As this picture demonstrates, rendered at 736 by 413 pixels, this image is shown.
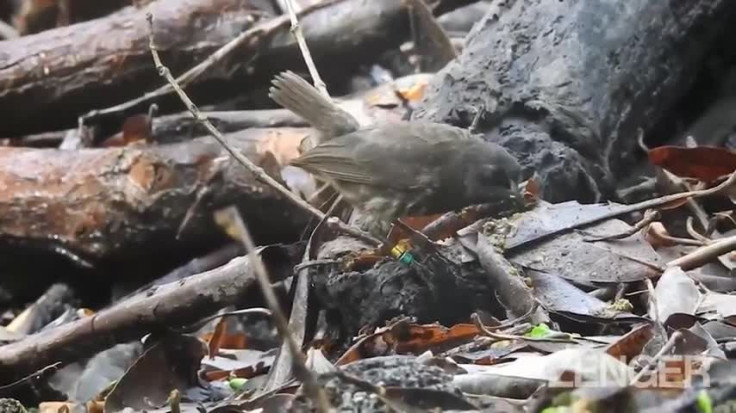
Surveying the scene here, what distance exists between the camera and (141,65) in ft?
16.1

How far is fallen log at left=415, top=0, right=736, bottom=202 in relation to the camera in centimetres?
378

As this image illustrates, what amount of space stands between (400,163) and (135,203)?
49.1 inches

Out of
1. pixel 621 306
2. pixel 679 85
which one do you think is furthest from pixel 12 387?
pixel 679 85

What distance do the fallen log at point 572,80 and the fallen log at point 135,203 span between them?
85cm

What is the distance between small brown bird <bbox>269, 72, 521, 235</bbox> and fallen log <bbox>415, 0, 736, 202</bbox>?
0.22 metres

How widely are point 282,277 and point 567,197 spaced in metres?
1.12

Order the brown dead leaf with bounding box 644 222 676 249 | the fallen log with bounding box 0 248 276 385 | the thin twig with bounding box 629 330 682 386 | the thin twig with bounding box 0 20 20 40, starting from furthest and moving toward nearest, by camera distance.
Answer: the thin twig with bounding box 0 20 20 40
the brown dead leaf with bounding box 644 222 676 249
the fallen log with bounding box 0 248 276 385
the thin twig with bounding box 629 330 682 386

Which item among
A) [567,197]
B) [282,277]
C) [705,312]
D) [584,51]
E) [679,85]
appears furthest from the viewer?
[679,85]

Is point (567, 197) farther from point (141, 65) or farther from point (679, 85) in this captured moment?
point (141, 65)

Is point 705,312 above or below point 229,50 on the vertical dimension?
below

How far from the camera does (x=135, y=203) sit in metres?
4.43

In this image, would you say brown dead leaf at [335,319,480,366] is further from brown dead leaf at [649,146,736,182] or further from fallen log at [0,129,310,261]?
fallen log at [0,129,310,261]

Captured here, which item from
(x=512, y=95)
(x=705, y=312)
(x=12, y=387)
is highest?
(x=512, y=95)

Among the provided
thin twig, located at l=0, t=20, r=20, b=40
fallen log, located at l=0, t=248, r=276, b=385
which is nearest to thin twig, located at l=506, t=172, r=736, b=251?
fallen log, located at l=0, t=248, r=276, b=385
